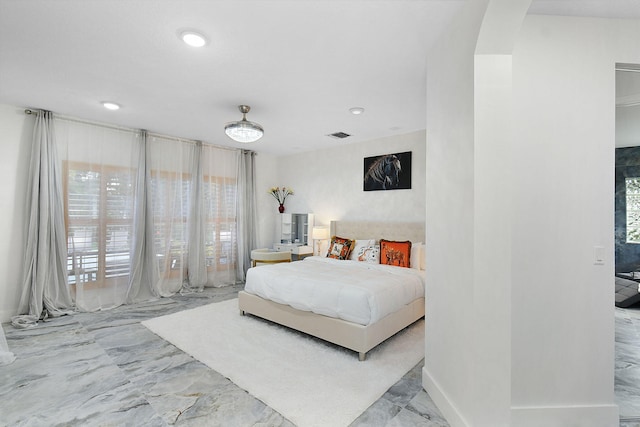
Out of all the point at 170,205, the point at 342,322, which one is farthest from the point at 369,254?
the point at 170,205

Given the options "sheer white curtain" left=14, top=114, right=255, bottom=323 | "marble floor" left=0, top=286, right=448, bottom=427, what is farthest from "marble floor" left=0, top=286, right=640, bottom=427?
"sheer white curtain" left=14, top=114, right=255, bottom=323

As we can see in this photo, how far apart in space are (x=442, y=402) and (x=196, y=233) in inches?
172

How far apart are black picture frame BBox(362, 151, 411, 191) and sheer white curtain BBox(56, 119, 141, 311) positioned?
3627 mm

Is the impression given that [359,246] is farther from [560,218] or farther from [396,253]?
[560,218]

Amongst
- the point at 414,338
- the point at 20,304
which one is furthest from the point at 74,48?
the point at 414,338

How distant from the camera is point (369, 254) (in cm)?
446

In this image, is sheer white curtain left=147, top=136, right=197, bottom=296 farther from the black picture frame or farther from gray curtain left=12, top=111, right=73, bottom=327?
the black picture frame

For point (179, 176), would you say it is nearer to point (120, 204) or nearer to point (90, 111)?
point (120, 204)

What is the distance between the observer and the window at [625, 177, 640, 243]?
2.69 meters

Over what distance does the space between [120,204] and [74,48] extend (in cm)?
257

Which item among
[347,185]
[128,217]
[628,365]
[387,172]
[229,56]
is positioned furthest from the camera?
[347,185]

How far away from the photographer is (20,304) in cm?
359

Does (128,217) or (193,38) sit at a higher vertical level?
(193,38)

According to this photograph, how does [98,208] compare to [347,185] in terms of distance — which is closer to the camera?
[98,208]
